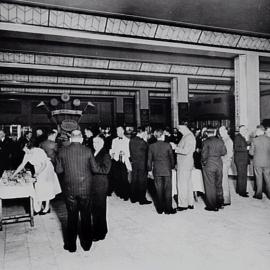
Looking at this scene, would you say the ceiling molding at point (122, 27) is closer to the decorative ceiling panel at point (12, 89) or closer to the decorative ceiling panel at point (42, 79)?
the decorative ceiling panel at point (42, 79)

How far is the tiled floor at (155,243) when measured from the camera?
3.58 meters

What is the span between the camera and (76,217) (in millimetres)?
3973

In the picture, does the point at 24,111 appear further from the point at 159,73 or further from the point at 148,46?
the point at 148,46

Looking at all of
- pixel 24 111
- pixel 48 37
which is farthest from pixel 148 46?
pixel 24 111

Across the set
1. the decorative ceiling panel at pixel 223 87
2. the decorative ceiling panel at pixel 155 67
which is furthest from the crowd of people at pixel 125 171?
the decorative ceiling panel at pixel 223 87

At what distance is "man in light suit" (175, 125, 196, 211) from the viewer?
18.8ft

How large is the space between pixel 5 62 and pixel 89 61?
105 inches

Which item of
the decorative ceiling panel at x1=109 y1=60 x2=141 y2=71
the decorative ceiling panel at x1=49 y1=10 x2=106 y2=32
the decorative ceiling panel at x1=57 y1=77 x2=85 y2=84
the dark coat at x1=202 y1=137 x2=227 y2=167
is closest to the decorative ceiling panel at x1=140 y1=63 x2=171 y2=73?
the decorative ceiling panel at x1=109 y1=60 x2=141 y2=71

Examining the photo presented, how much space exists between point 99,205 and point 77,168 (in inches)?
32.0

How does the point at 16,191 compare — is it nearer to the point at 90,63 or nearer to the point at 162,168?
the point at 162,168

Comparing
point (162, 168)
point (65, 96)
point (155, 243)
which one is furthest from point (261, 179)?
point (65, 96)

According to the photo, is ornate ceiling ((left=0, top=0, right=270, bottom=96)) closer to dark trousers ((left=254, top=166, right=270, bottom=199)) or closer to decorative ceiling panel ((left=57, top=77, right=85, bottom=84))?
decorative ceiling panel ((left=57, top=77, right=85, bottom=84))

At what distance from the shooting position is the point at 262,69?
12039mm

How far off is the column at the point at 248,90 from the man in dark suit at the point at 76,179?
6.67 meters
